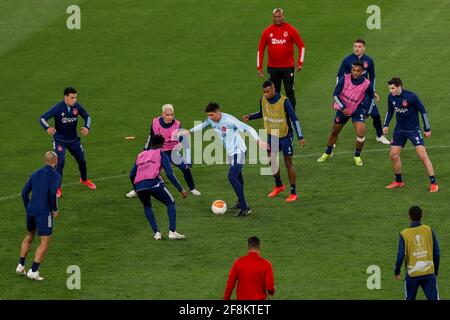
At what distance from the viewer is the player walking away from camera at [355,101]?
29766 mm

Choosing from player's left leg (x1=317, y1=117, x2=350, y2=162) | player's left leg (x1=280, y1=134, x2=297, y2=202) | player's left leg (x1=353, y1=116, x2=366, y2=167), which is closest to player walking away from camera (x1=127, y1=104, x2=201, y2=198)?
player's left leg (x1=280, y1=134, x2=297, y2=202)

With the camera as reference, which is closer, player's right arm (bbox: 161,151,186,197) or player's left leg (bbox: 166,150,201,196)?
player's right arm (bbox: 161,151,186,197)

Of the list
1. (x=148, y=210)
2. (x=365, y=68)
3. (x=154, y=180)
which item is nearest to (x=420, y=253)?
(x=154, y=180)

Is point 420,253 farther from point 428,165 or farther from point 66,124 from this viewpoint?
point 66,124

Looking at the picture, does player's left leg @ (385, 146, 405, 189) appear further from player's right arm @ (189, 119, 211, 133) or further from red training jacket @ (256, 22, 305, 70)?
red training jacket @ (256, 22, 305, 70)

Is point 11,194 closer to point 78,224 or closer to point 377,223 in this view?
point 78,224

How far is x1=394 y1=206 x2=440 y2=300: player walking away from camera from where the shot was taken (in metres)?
20.2

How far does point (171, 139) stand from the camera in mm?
27906

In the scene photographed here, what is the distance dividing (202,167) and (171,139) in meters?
2.98

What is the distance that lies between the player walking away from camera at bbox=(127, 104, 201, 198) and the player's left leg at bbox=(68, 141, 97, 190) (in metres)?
1.29

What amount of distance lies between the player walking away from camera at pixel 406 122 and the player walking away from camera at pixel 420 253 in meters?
7.23

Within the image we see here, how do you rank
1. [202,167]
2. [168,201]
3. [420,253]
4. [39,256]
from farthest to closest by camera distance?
1. [202,167]
2. [168,201]
3. [39,256]
4. [420,253]

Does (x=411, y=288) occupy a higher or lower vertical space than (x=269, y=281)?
higher

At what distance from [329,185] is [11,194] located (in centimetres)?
747
